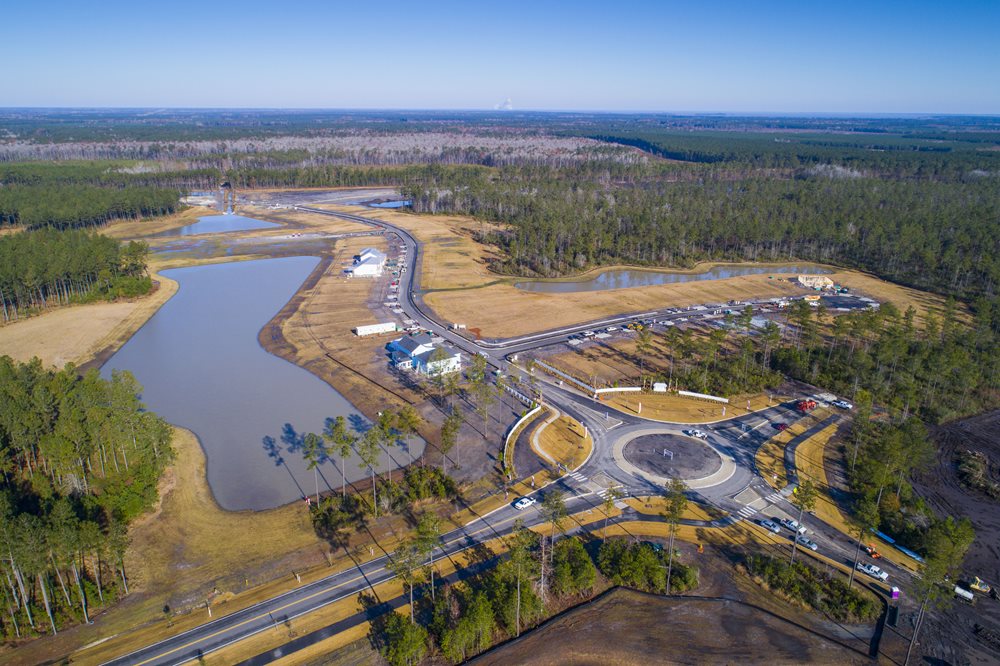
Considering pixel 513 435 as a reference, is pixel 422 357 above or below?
above

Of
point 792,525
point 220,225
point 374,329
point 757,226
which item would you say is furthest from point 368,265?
point 792,525

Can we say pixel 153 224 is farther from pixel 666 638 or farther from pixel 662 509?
pixel 666 638

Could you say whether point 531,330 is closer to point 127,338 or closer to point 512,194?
point 127,338

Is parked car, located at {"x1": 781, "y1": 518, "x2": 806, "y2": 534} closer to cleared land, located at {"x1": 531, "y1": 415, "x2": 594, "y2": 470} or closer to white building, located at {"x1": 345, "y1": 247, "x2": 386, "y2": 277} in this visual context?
cleared land, located at {"x1": 531, "y1": 415, "x2": 594, "y2": 470}

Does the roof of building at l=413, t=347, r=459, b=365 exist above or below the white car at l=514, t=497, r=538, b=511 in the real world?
above

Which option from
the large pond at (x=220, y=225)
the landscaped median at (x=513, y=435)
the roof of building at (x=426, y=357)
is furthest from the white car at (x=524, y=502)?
the large pond at (x=220, y=225)

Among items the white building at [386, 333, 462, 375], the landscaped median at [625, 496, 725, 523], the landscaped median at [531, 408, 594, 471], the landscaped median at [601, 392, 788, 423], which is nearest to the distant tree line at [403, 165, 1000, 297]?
the white building at [386, 333, 462, 375]
